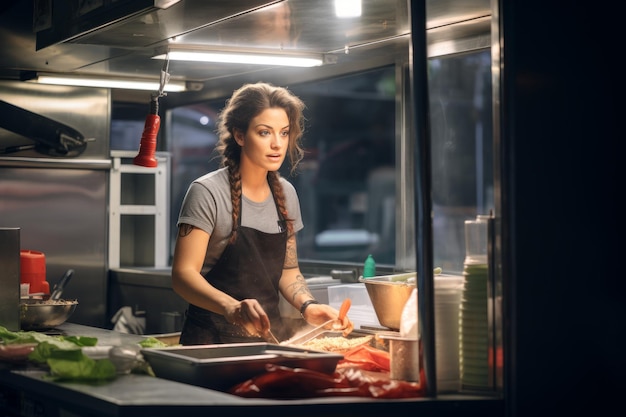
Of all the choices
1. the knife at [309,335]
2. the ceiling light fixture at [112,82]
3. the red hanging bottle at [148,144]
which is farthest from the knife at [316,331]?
the ceiling light fixture at [112,82]

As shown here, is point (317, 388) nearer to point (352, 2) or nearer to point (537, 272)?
point (537, 272)

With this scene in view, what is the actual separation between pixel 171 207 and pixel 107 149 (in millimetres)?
688

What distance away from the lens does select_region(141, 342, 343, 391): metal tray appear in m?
2.36

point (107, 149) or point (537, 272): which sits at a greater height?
point (107, 149)

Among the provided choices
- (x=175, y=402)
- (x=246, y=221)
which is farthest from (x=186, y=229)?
(x=175, y=402)

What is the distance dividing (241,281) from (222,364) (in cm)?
125

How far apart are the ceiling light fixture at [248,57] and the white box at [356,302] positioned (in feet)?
3.08

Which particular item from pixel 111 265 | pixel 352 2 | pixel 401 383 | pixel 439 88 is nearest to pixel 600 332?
pixel 401 383

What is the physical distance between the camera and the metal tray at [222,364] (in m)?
2.36

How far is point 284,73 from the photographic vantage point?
17.9ft

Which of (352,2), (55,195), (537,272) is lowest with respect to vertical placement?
(537,272)

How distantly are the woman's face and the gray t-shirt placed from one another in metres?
0.13

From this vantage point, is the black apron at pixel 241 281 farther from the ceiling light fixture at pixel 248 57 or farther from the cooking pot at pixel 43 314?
the ceiling light fixture at pixel 248 57

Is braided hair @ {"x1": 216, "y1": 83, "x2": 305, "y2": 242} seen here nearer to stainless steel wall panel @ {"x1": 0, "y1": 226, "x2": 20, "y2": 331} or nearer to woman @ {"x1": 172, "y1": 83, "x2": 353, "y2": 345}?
woman @ {"x1": 172, "y1": 83, "x2": 353, "y2": 345}
